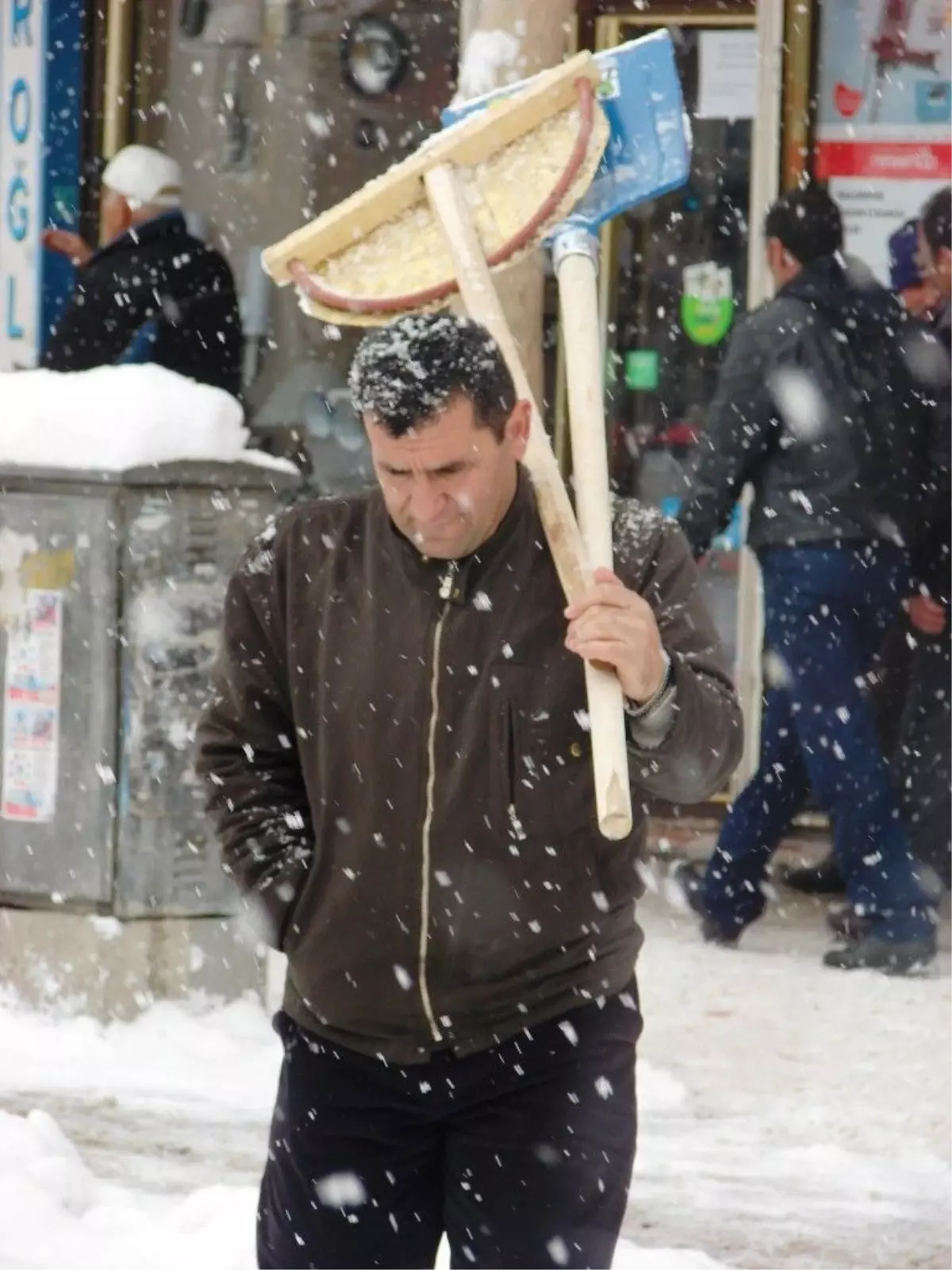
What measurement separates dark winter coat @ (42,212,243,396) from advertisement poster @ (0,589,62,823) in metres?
1.30

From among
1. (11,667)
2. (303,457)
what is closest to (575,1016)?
(11,667)

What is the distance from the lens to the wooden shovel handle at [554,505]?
2.73 meters

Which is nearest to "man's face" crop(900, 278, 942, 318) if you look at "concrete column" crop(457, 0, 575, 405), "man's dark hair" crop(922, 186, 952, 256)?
"man's dark hair" crop(922, 186, 952, 256)

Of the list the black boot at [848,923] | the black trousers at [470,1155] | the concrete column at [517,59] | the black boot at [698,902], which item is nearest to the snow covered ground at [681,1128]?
the black boot at [698,902]

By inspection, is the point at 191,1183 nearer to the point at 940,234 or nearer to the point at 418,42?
the point at 940,234

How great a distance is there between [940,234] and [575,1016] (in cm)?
443

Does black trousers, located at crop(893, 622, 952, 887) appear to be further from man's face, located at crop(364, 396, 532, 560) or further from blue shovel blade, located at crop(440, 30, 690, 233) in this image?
man's face, located at crop(364, 396, 532, 560)

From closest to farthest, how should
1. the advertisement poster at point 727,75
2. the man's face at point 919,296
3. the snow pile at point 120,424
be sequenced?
the snow pile at point 120,424, the man's face at point 919,296, the advertisement poster at point 727,75

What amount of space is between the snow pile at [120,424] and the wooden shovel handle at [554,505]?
2580mm

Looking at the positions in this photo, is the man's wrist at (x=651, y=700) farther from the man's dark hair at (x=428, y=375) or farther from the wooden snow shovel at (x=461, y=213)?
the wooden snow shovel at (x=461, y=213)

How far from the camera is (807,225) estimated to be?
665 centimetres

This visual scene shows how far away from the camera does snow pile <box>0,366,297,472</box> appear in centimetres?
584

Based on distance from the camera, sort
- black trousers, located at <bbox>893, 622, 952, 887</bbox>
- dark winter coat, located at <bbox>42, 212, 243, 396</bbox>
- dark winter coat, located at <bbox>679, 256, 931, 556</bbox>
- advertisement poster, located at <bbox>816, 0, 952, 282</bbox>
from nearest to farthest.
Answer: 1. dark winter coat, located at <bbox>679, 256, 931, 556</bbox>
2. dark winter coat, located at <bbox>42, 212, 243, 396</bbox>
3. black trousers, located at <bbox>893, 622, 952, 887</bbox>
4. advertisement poster, located at <bbox>816, 0, 952, 282</bbox>

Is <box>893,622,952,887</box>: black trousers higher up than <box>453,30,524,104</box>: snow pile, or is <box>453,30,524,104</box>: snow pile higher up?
<box>453,30,524,104</box>: snow pile
